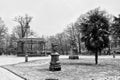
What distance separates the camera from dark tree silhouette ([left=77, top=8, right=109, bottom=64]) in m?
20.4

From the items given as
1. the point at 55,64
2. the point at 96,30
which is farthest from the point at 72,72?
the point at 96,30

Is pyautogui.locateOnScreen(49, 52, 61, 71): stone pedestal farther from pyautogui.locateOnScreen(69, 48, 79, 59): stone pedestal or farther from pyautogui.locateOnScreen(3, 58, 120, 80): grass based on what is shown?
pyautogui.locateOnScreen(69, 48, 79, 59): stone pedestal

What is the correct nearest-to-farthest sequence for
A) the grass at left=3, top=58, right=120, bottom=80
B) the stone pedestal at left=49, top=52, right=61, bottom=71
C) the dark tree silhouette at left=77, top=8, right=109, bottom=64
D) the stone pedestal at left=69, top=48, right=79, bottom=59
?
the grass at left=3, top=58, right=120, bottom=80
the stone pedestal at left=49, top=52, right=61, bottom=71
the dark tree silhouette at left=77, top=8, right=109, bottom=64
the stone pedestal at left=69, top=48, right=79, bottom=59

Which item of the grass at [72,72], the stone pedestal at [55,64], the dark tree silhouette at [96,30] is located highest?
the dark tree silhouette at [96,30]

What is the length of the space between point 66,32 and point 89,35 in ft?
155

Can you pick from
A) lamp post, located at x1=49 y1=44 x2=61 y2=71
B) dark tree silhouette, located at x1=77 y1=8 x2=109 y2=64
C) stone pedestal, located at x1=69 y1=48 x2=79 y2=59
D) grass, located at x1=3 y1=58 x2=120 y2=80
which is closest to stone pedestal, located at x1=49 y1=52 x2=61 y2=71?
lamp post, located at x1=49 y1=44 x2=61 y2=71

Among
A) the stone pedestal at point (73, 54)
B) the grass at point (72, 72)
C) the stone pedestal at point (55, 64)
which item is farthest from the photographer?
the stone pedestal at point (73, 54)

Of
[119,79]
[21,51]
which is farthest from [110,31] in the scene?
[21,51]

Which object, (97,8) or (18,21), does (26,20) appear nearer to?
(18,21)

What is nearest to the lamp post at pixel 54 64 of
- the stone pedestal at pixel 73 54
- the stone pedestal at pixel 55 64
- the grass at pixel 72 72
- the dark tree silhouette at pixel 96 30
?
the stone pedestal at pixel 55 64

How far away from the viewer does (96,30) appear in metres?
20.5

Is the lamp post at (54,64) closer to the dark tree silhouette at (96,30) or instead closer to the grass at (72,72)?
the grass at (72,72)

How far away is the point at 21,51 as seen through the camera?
4653 centimetres

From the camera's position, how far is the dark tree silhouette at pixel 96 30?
2038 cm
